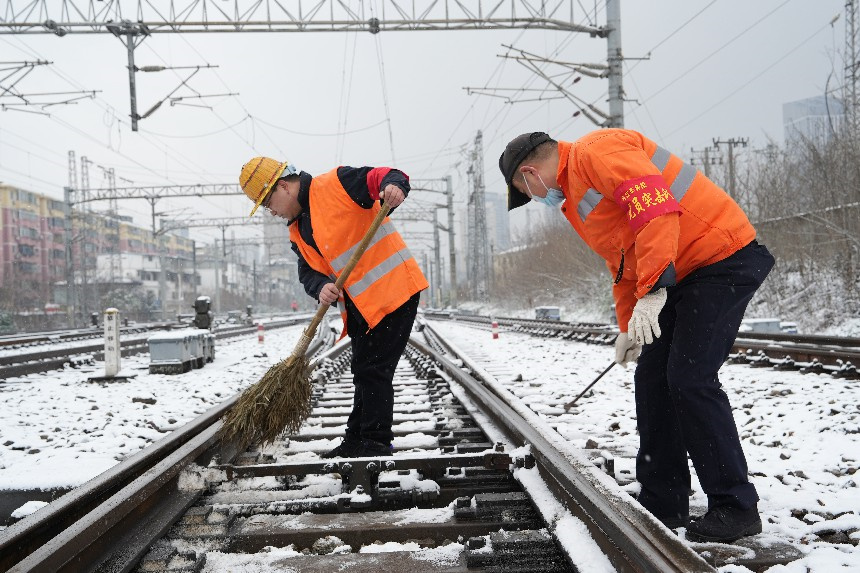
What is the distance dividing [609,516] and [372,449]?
1.58m

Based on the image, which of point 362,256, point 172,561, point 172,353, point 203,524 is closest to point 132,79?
point 172,353

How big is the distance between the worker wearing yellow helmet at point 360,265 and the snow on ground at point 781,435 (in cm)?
134

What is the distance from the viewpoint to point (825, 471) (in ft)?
10.7

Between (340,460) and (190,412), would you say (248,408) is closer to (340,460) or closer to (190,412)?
(340,460)

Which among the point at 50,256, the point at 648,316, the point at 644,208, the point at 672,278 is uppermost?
the point at 50,256

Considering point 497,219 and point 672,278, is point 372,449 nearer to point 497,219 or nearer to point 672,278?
point 672,278

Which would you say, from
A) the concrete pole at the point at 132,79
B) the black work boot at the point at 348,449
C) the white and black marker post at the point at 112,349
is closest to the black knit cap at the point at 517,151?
the black work boot at the point at 348,449

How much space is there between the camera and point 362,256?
3469 mm

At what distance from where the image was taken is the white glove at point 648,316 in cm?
245

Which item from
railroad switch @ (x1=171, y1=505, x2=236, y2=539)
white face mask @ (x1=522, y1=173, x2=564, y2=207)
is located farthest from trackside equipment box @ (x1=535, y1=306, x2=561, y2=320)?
railroad switch @ (x1=171, y1=505, x2=236, y2=539)

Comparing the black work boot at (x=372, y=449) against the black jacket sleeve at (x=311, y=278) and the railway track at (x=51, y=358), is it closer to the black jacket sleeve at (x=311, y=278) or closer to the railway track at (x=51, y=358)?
the black jacket sleeve at (x=311, y=278)

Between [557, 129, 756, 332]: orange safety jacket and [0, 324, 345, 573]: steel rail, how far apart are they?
204 cm

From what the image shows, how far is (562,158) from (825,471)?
2.12 meters

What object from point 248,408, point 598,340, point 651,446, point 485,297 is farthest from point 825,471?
point 485,297
